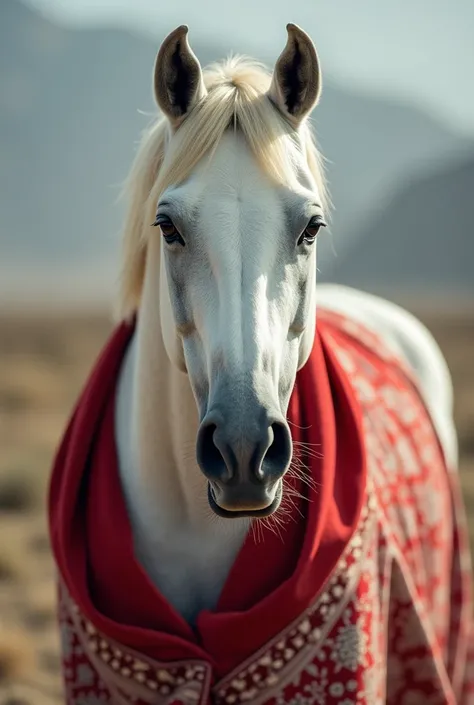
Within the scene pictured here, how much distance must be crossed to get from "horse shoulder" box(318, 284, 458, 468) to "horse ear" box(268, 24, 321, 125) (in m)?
1.52

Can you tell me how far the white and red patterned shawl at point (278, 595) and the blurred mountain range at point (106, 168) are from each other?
122 feet

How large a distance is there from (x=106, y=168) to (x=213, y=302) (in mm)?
93331

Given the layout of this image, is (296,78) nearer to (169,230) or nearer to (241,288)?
(169,230)

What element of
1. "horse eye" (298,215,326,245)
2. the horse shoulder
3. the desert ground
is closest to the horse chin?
"horse eye" (298,215,326,245)

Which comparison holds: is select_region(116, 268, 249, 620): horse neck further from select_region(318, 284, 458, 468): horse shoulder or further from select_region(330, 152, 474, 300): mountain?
select_region(330, 152, 474, 300): mountain

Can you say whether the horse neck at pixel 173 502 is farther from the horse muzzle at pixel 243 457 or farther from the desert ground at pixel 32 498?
the desert ground at pixel 32 498

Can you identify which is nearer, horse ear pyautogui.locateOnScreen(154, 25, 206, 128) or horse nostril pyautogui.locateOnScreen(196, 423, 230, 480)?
horse nostril pyautogui.locateOnScreen(196, 423, 230, 480)

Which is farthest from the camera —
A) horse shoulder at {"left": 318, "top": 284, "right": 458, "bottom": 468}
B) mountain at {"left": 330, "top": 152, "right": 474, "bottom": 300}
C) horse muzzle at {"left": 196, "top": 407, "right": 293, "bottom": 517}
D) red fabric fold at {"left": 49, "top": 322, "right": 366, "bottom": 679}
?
mountain at {"left": 330, "top": 152, "right": 474, "bottom": 300}

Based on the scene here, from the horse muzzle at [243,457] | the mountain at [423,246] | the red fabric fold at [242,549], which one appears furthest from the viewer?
the mountain at [423,246]

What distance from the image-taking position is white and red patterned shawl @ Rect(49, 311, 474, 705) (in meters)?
2.30

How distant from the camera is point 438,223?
70.8m

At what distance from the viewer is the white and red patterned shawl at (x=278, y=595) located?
2305 millimetres

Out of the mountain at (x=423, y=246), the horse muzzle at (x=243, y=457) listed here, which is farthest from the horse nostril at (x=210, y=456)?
the mountain at (x=423, y=246)

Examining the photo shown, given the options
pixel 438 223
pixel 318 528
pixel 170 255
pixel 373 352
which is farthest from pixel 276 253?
pixel 438 223
